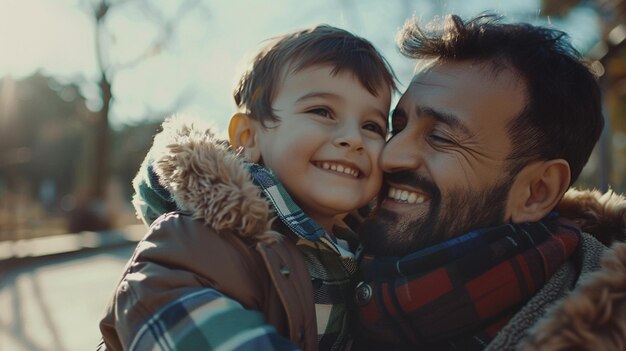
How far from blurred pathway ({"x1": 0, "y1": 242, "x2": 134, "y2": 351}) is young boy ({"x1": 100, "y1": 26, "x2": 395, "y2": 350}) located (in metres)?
4.63

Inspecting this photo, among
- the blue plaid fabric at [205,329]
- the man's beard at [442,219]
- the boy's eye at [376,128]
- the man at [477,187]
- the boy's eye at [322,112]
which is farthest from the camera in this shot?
the boy's eye at [376,128]

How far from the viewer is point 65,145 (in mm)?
35094

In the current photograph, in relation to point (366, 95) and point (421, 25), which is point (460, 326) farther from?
point (421, 25)

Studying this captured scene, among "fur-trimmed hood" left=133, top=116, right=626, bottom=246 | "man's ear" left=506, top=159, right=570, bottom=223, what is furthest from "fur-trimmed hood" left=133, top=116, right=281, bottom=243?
"man's ear" left=506, top=159, right=570, bottom=223

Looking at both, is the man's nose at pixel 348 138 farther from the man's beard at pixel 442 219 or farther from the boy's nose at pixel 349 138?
the man's beard at pixel 442 219

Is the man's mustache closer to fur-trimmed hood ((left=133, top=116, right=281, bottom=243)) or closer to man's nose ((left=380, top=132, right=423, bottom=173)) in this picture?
man's nose ((left=380, top=132, right=423, bottom=173))

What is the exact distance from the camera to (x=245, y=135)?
2.33 meters

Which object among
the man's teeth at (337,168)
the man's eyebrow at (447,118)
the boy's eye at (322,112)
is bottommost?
the man's teeth at (337,168)

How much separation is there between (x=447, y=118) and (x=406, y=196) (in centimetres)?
30

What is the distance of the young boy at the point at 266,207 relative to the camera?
4.96 feet

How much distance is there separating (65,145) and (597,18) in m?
33.0

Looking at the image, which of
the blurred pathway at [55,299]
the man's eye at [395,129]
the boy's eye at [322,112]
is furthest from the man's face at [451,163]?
the blurred pathway at [55,299]

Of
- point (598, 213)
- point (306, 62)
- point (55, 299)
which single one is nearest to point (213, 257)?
point (306, 62)

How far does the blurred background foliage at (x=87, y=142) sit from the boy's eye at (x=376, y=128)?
2.24ft
